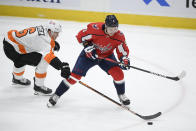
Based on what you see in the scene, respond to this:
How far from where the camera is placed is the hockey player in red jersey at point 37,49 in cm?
323

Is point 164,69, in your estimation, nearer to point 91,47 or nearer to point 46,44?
point 91,47

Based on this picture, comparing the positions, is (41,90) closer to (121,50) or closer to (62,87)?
(62,87)

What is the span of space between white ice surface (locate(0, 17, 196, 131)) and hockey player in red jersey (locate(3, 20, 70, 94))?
336mm

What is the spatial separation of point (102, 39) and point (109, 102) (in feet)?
→ 2.71

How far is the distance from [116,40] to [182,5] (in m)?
3.52

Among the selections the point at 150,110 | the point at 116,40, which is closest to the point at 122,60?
the point at 116,40

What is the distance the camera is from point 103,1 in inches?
255

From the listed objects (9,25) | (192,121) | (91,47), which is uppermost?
(91,47)

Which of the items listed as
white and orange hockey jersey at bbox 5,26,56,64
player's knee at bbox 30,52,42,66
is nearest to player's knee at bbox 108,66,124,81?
white and orange hockey jersey at bbox 5,26,56,64

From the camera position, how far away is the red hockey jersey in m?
3.27

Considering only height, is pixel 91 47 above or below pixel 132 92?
above

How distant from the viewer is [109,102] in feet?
12.0

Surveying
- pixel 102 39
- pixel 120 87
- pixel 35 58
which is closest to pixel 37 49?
pixel 35 58

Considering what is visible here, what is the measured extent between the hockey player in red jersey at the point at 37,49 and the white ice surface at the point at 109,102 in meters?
0.34
